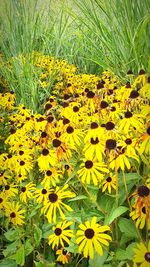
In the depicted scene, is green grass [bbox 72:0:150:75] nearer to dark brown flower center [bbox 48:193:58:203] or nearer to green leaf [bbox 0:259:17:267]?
dark brown flower center [bbox 48:193:58:203]

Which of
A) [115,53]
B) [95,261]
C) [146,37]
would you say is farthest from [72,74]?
[95,261]

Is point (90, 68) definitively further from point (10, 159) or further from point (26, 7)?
point (10, 159)

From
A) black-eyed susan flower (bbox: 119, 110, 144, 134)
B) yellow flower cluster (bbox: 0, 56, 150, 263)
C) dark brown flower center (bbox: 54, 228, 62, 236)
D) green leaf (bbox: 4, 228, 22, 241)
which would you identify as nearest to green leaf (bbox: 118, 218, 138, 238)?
yellow flower cluster (bbox: 0, 56, 150, 263)

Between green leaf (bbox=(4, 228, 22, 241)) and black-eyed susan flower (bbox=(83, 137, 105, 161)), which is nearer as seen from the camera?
black-eyed susan flower (bbox=(83, 137, 105, 161))

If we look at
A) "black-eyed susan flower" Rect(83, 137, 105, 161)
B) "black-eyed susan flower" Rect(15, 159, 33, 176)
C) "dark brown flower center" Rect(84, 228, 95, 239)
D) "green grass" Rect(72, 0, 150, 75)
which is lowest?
"dark brown flower center" Rect(84, 228, 95, 239)

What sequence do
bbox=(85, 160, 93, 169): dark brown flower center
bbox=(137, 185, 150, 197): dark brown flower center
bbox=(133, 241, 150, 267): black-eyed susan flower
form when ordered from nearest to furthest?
bbox=(133, 241, 150, 267): black-eyed susan flower, bbox=(137, 185, 150, 197): dark brown flower center, bbox=(85, 160, 93, 169): dark brown flower center

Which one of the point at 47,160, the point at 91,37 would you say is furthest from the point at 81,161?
the point at 91,37

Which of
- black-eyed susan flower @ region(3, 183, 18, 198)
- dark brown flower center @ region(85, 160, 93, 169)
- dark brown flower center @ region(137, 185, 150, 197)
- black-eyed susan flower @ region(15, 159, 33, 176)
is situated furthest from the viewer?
black-eyed susan flower @ region(15, 159, 33, 176)

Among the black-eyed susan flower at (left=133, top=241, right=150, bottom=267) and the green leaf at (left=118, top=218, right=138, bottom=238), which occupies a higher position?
the black-eyed susan flower at (left=133, top=241, right=150, bottom=267)

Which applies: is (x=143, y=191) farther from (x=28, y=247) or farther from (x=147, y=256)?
(x=28, y=247)
